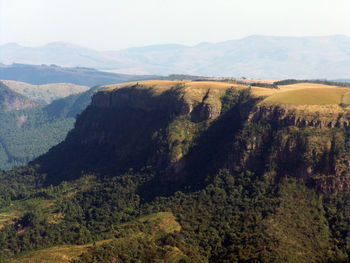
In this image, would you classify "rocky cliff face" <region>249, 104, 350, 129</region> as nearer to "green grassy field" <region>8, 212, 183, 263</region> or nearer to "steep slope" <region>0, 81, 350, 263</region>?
"steep slope" <region>0, 81, 350, 263</region>

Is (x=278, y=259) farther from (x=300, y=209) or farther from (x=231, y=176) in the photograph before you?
(x=231, y=176)

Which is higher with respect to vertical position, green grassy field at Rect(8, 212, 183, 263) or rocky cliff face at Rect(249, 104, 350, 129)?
rocky cliff face at Rect(249, 104, 350, 129)

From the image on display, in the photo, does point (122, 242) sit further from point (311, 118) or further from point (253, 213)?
point (311, 118)

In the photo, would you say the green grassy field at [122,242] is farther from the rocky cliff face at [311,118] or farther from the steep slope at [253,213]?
the rocky cliff face at [311,118]

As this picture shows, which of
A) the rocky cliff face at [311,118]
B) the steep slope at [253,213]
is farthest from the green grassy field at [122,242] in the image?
the rocky cliff face at [311,118]

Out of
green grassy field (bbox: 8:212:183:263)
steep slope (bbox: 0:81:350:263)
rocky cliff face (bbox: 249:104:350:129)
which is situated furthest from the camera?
rocky cliff face (bbox: 249:104:350:129)

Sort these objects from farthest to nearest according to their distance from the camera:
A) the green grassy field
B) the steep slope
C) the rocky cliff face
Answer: the rocky cliff face < the steep slope < the green grassy field

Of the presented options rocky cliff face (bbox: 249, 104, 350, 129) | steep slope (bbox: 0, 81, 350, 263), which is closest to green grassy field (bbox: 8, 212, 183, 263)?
steep slope (bbox: 0, 81, 350, 263)

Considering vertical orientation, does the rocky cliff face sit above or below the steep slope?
above

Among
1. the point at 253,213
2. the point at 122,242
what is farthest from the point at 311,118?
the point at 122,242

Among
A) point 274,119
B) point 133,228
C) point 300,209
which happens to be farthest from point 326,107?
point 133,228

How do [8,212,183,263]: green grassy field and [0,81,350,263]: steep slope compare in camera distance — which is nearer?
[8,212,183,263]: green grassy field
